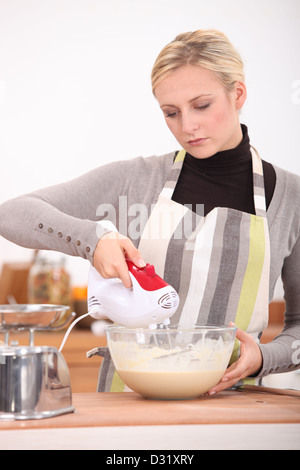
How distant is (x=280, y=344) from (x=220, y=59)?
0.66m

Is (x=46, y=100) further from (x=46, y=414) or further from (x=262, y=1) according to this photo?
(x=46, y=414)

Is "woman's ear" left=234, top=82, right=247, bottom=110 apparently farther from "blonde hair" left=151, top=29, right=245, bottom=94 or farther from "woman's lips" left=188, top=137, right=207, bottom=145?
"woman's lips" left=188, top=137, right=207, bottom=145

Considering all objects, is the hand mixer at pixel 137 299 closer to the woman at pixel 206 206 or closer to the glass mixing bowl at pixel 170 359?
the glass mixing bowl at pixel 170 359

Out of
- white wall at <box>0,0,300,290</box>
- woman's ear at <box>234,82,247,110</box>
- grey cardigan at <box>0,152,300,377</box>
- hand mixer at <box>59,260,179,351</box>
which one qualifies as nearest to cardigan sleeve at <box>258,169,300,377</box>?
grey cardigan at <box>0,152,300,377</box>

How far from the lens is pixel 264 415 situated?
97 centimetres

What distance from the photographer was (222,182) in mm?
1558

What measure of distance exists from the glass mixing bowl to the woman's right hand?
4.0 inches

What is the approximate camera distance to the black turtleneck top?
60.7 inches

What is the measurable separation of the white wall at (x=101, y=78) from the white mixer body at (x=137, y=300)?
74.2 inches

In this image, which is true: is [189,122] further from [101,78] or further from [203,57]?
[101,78]

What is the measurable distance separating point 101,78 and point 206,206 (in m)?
1.68

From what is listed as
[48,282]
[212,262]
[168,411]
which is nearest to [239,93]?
[212,262]

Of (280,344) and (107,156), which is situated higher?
(107,156)
